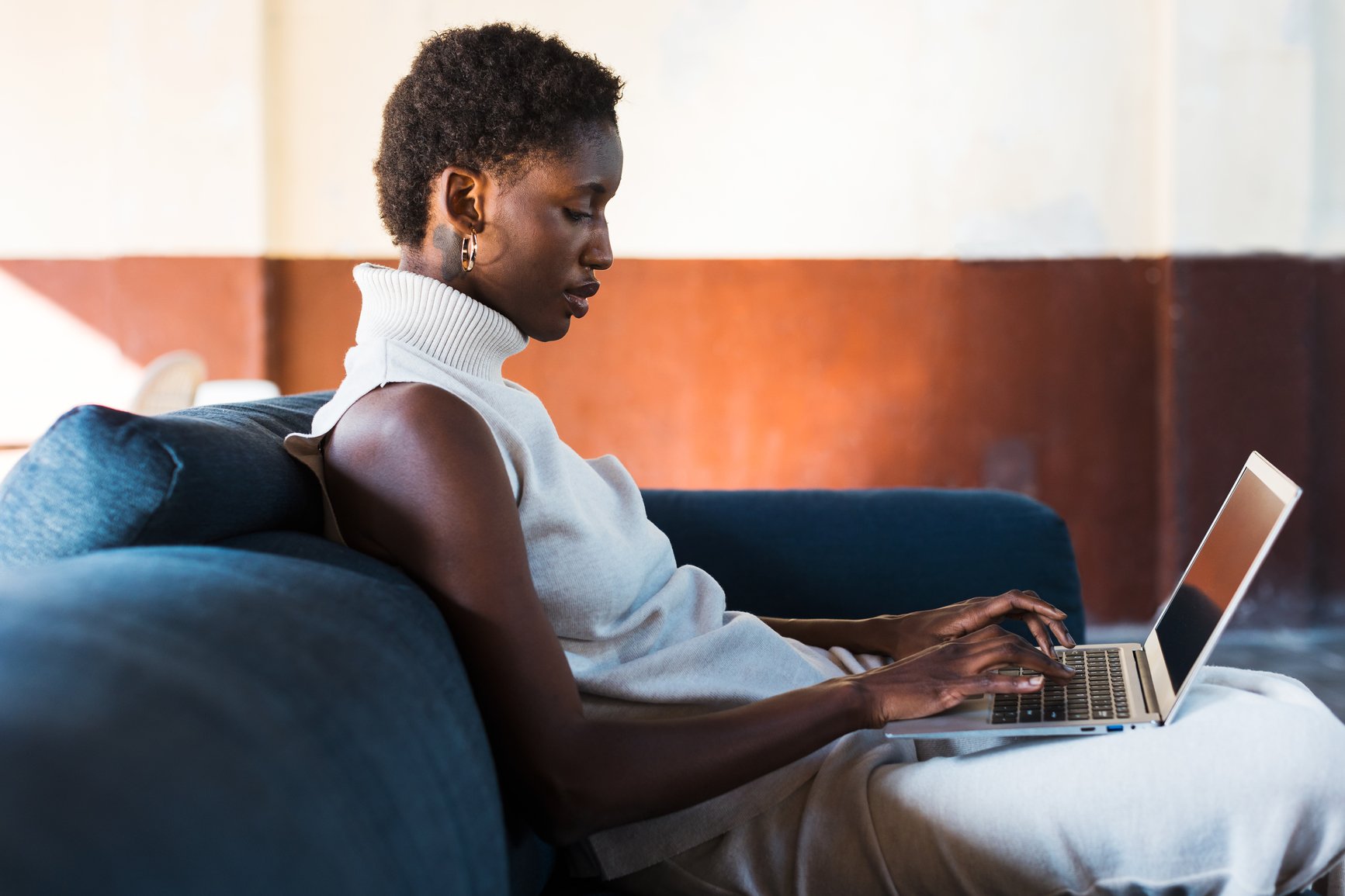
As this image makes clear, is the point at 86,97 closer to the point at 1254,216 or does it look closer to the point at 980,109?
the point at 980,109

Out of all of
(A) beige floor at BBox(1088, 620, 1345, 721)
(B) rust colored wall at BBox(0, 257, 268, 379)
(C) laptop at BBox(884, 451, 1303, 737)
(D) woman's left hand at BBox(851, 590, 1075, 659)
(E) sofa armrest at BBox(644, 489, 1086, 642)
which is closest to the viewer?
(C) laptop at BBox(884, 451, 1303, 737)

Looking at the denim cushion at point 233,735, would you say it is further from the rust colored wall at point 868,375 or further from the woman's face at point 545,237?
the rust colored wall at point 868,375

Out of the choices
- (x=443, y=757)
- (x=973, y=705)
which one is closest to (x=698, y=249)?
(x=973, y=705)

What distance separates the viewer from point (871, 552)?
5.42 ft

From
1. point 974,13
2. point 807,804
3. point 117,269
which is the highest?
point 974,13

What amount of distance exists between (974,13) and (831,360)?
112 cm

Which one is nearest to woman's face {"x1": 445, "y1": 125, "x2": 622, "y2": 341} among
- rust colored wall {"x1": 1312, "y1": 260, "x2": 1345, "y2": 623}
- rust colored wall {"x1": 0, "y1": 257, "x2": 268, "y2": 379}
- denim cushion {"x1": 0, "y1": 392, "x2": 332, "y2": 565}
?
denim cushion {"x1": 0, "y1": 392, "x2": 332, "y2": 565}

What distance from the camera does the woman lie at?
88cm

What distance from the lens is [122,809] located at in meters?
0.46

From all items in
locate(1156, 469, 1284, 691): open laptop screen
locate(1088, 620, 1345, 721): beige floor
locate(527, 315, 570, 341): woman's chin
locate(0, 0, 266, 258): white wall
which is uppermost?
locate(0, 0, 266, 258): white wall

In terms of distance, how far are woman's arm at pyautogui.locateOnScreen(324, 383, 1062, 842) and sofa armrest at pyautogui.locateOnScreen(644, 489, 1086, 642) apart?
0.66 m

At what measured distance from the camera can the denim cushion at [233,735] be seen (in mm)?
460

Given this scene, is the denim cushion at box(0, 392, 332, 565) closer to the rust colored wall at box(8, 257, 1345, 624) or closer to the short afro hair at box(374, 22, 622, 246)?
the short afro hair at box(374, 22, 622, 246)

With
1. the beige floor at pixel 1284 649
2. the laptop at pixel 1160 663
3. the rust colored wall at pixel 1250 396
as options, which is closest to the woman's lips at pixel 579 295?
the laptop at pixel 1160 663
